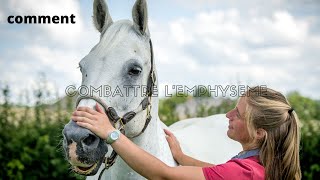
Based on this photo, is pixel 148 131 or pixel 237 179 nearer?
pixel 237 179

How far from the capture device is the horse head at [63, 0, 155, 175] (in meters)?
2.23

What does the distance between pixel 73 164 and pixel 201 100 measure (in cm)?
522

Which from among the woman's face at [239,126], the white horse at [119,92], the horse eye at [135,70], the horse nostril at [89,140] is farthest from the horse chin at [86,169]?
the woman's face at [239,126]

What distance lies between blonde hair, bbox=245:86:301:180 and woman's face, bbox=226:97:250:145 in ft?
0.11

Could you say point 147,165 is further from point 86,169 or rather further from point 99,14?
point 99,14

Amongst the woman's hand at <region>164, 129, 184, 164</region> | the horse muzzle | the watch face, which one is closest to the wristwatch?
the watch face

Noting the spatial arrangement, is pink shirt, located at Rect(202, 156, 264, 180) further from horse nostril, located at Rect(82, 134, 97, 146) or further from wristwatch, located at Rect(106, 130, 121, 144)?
horse nostril, located at Rect(82, 134, 97, 146)

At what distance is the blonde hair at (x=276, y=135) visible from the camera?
7.15ft

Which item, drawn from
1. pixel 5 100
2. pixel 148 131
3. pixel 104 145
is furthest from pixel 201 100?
pixel 104 145

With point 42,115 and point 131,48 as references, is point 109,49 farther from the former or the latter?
point 42,115

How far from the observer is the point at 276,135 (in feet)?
7.20

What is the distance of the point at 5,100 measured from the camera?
656cm

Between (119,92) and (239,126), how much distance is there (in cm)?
63

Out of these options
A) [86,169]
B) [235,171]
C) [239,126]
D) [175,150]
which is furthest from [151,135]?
[235,171]
